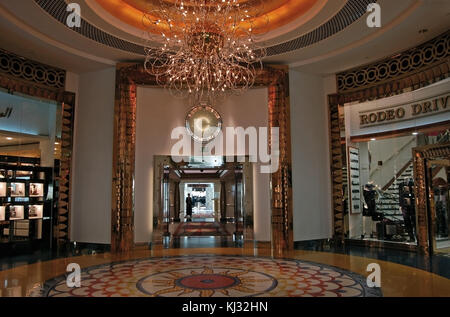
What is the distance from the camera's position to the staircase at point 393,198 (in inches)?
322

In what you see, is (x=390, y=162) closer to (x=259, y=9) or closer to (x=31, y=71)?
(x=259, y=9)

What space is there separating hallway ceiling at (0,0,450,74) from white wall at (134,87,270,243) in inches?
38.4

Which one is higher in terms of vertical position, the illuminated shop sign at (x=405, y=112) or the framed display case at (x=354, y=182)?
the illuminated shop sign at (x=405, y=112)

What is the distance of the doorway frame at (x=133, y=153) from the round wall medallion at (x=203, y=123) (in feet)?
3.74

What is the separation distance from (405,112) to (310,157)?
2313 mm

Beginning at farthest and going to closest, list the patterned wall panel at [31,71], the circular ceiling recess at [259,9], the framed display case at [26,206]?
the framed display case at [26,206] → the patterned wall panel at [31,71] → the circular ceiling recess at [259,9]

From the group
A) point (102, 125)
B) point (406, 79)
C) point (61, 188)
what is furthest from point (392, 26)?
point (61, 188)

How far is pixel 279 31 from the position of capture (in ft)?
24.4

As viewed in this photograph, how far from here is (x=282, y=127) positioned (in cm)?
861

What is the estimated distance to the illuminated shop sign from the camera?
7410 millimetres
